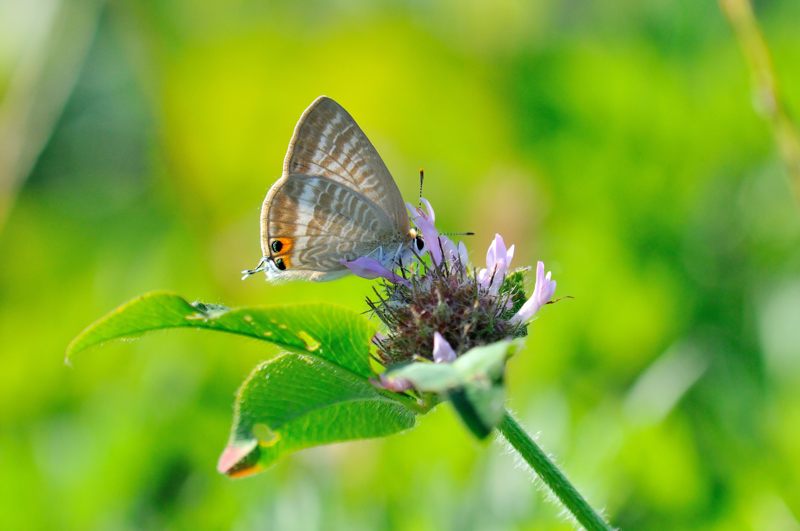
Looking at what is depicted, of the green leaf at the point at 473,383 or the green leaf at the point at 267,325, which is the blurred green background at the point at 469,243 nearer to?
the green leaf at the point at 267,325

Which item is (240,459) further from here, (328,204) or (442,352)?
(328,204)

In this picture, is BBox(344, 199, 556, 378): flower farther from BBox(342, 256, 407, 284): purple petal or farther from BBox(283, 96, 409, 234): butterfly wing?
BBox(283, 96, 409, 234): butterfly wing

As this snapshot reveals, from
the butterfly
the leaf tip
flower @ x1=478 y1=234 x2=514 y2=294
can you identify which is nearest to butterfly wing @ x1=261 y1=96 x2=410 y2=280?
the butterfly

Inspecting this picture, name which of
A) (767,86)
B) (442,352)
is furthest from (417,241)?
(767,86)

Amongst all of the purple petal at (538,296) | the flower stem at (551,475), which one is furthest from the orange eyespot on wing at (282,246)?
the flower stem at (551,475)

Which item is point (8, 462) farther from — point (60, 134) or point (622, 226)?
point (60, 134)

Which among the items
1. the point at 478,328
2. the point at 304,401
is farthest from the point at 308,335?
the point at 478,328
